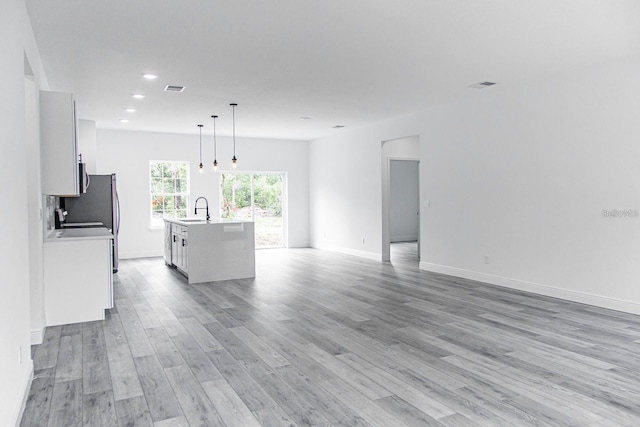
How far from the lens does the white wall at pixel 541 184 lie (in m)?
4.82

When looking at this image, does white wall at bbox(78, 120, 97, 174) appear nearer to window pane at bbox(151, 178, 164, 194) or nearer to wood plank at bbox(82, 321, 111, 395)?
window pane at bbox(151, 178, 164, 194)

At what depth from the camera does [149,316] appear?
482 centimetres

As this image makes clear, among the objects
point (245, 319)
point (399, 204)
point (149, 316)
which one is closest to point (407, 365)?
point (245, 319)

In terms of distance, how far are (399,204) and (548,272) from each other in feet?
22.2

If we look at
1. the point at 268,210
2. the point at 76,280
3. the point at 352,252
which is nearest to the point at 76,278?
the point at 76,280

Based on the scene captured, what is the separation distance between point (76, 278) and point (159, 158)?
18.2ft

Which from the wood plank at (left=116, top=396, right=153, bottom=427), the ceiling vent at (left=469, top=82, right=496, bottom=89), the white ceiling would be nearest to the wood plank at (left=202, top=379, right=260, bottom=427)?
the wood plank at (left=116, top=396, right=153, bottom=427)

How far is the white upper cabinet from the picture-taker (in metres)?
4.16

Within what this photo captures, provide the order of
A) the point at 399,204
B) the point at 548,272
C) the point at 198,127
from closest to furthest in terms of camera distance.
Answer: the point at 548,272 < the point at 198,127 < the point at 399,204

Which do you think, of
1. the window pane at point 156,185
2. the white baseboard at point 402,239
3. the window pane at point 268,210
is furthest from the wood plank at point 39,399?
the white baseboard at point 402,239

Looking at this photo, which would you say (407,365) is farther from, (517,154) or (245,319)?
(517,154)

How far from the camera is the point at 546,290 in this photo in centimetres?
556

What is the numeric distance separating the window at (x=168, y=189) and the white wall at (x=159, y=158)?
0.43 ft

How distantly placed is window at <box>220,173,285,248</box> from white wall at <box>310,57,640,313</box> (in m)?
4.05
